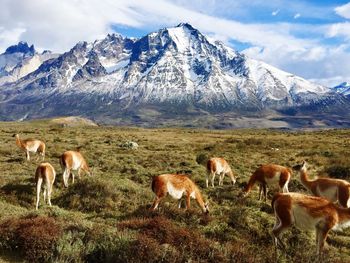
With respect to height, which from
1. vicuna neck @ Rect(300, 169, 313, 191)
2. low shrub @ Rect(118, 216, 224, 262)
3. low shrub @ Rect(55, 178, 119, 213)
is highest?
vicuna neck @ Rect(300, 169, 313, 191)

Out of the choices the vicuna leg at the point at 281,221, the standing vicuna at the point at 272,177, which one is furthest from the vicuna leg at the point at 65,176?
the vicuna leg at the point at 281,221

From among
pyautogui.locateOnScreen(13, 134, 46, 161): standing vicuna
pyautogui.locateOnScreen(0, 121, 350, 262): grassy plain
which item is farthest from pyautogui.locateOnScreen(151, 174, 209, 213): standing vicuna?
pyautogui.locateOnScreen(13, 134, 46, 161): standing vicuna

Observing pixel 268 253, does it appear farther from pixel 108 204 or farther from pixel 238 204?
pixel 108 204

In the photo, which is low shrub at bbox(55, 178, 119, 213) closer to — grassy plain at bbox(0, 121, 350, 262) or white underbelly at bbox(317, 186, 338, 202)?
grassy plain at bbox(0, 121, 350, 262)

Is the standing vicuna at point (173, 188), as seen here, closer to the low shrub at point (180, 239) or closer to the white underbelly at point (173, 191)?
the white underbelly at point (173, 191)

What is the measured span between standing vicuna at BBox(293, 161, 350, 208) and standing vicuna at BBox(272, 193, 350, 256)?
14.1ft

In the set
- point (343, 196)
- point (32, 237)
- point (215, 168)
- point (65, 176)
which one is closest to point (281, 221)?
point (343, 196)

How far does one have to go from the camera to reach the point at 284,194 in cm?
1294

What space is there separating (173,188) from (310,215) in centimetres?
531

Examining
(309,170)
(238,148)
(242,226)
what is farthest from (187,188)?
(238,148)

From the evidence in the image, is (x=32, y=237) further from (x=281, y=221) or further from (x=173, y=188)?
(x=281, y=221)

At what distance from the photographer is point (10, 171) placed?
78.8 ft

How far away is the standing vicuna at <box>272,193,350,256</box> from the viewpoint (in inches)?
481

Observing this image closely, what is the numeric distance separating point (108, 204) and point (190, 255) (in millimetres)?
7407
